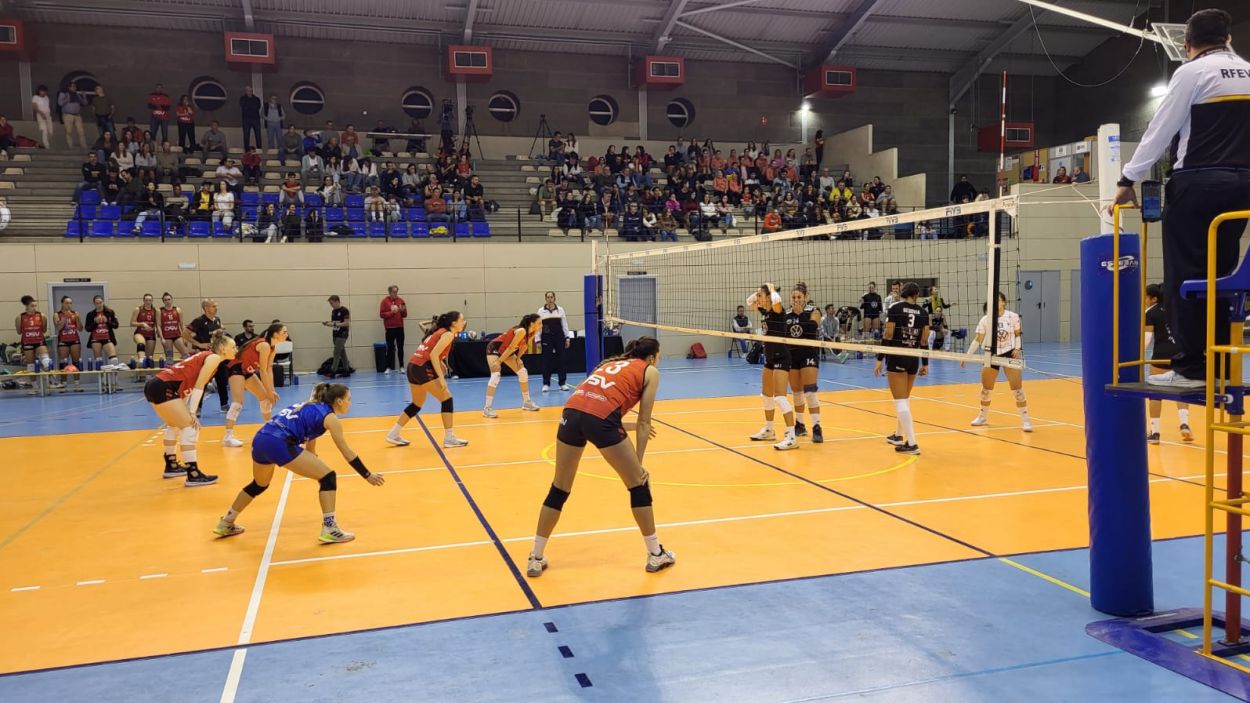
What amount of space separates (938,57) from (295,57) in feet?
79.6

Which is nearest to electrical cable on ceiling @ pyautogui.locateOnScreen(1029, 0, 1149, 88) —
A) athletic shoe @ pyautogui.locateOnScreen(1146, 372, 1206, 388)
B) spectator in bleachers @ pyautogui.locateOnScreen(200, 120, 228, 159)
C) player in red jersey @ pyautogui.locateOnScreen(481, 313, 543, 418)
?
player in red jersey @ pyautogui.locateOnScreen(481, 313, 543, 418)

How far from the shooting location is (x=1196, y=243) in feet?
14.3

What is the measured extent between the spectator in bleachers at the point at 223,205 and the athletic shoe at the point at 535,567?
19.5 m

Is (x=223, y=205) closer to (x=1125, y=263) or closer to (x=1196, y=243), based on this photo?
(x=1125, y=263)

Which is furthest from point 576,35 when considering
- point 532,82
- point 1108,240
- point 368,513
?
point 1108,240

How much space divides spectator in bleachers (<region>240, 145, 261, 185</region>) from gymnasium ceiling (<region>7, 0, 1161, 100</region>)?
487cm

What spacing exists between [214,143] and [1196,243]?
88.9ft

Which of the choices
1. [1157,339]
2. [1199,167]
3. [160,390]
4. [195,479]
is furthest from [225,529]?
[1157,339]

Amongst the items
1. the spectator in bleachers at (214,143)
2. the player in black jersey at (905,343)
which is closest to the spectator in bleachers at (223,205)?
the spectator in bleachers at (214,143)

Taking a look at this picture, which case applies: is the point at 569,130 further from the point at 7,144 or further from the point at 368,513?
the point at 368,513

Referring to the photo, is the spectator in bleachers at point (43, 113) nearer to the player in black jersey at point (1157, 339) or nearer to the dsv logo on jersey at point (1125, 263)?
the player in black jersey at point (1157, 339)

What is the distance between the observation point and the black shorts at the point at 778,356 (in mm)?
10922

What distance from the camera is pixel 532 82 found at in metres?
30.8

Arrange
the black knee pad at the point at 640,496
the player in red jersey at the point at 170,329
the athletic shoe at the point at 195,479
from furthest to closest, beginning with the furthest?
1. the player in red jersey at the point at 170,329
2. the athletic shoe at the point at 195,479
3. the black knee pad at the point at 640,496
